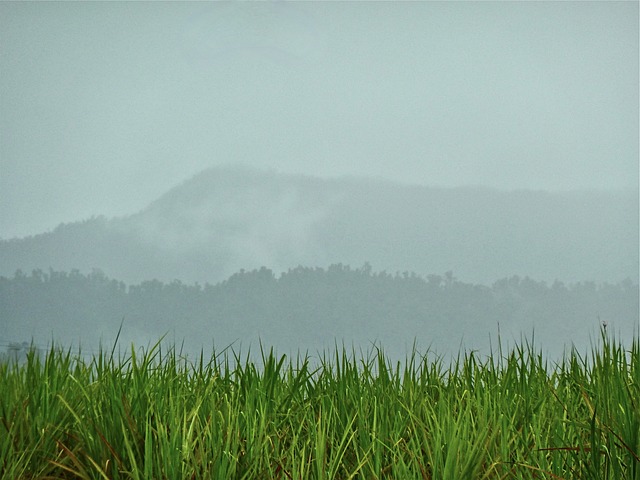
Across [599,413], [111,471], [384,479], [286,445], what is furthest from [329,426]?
[599,413]

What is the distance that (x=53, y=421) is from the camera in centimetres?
242

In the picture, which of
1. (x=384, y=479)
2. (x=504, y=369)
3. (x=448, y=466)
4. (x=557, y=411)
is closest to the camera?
(x=448, y=466)

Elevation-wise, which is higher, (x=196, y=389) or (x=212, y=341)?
(x=212, y=341)

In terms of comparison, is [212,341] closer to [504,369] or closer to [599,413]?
[504,369]

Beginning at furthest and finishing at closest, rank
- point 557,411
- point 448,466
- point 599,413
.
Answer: point 557,411
point 599,413
point 448,466

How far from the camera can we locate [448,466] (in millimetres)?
1959

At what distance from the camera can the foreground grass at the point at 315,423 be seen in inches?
80.3

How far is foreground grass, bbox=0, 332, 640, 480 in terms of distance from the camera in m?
2.04

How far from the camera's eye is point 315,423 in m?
2.38

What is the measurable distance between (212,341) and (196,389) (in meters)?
0.24

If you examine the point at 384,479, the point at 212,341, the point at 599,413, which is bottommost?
the point at 384,479

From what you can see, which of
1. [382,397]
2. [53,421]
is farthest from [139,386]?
[382,397]

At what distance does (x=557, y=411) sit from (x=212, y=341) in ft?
4.46

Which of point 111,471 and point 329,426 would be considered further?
point 329,426
